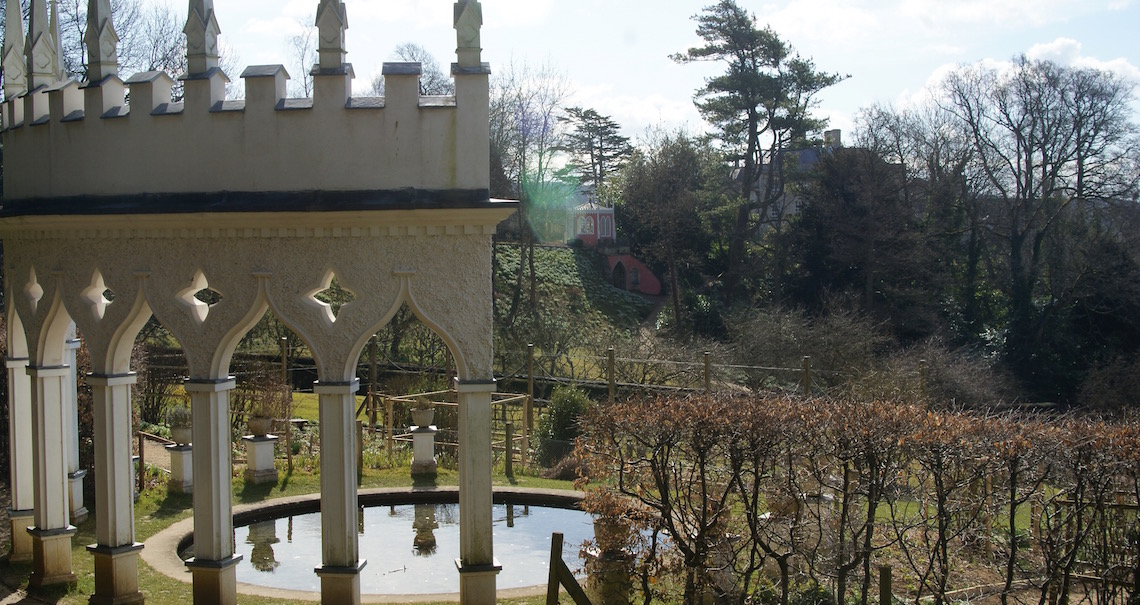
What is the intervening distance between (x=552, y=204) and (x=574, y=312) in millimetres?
6060

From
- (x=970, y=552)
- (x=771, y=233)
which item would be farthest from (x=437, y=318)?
(x=771, y=233)

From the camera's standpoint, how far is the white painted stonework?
7832mm

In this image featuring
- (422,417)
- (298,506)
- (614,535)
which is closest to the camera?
(614,535)

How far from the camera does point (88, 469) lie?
13133 mm

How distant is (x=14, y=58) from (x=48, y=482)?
432 centimetres

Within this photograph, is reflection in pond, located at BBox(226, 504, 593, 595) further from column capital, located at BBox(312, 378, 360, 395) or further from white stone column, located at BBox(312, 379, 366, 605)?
column capital, located at BBox(312, 378, 360, 395)

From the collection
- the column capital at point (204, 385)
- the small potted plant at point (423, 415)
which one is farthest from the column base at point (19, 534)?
the small potted plant at point (423, 415)

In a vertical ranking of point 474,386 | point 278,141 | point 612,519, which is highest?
point 278,141

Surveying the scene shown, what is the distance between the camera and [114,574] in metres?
8.69

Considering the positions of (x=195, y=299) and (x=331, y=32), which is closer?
(x=331, y=32)

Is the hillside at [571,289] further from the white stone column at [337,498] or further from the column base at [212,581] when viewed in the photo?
the white stone column at [337,498]

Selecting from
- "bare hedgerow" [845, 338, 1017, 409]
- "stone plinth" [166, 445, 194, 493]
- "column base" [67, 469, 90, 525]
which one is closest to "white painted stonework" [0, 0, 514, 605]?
"column base" [67, 469, 90, 525]

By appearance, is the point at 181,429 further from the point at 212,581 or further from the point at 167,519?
the point at 212,581

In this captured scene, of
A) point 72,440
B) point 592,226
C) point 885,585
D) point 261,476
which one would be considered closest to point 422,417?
point 261,476
